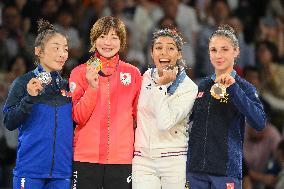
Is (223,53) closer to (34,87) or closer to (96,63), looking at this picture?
(96,63)

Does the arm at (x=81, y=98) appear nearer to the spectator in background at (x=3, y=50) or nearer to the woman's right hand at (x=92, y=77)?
the woman's right hand at (x=92, y=77)

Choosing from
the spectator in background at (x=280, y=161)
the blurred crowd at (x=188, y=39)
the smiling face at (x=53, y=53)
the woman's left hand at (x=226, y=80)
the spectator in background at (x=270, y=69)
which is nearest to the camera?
the woman's left hand at (x=226, y=80)

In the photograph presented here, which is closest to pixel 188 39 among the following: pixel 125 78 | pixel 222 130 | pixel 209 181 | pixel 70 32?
pixel 70 32

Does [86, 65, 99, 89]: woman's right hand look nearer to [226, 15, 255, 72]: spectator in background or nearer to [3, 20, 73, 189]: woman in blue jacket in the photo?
[3, 20, 73, 189]: woman in blue jacket

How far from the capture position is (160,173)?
6664 mm

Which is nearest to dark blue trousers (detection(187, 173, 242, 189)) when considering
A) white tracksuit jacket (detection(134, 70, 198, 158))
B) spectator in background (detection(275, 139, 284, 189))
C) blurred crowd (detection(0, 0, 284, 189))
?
white tracksuit jacket (detection(134, 70, 198, 158))

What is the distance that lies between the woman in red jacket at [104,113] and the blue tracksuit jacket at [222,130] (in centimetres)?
55

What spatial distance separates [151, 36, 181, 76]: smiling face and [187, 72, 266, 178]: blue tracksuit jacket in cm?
42

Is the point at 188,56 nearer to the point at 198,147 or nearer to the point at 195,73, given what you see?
the point at 195,73

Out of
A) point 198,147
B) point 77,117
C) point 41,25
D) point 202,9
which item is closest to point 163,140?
point 198,147

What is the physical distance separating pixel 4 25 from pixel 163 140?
4933 millimetres

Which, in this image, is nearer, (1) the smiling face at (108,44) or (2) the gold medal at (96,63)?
(2) the gold medal at (96,63)

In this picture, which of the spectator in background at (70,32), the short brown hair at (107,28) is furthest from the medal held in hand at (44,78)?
the spectator in background at (70,32)

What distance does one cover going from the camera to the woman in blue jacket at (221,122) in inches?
257
